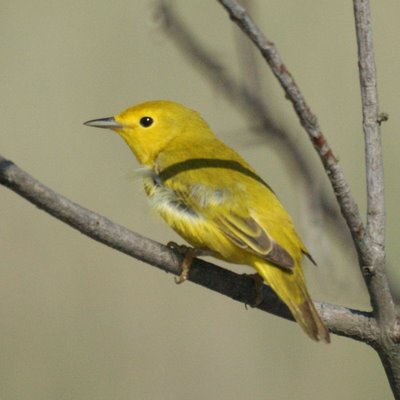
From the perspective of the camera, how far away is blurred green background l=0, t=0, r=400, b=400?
18.7 feet

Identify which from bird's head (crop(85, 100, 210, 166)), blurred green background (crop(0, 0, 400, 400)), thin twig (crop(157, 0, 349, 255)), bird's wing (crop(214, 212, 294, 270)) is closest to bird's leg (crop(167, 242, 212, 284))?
bird's wing (crop(214, 212, 294, 270))

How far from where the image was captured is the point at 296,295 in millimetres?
3275

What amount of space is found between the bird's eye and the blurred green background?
1.60ft

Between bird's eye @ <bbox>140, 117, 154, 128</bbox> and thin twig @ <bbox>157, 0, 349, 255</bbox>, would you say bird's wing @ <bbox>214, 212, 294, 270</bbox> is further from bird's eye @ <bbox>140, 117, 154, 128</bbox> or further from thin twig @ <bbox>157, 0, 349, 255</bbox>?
bird's eye @ <bbox>140, 117, 154, 128</bbox>

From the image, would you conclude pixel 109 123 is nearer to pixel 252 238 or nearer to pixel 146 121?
pixel 146 121

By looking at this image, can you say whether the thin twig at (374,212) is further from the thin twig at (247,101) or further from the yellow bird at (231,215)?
the yellow bird at (231,215)

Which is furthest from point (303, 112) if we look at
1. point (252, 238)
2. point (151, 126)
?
point (151, 126)

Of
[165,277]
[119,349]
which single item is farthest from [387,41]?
[119,349]

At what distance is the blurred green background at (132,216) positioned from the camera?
5703 mm

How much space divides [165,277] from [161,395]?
2.90ft

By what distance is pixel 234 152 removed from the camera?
437 cm

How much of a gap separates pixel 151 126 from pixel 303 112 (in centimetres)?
257

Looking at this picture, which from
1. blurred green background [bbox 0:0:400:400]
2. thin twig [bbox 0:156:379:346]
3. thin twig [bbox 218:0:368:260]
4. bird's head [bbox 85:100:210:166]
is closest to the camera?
thin twig [bbox 218:0:368:260]

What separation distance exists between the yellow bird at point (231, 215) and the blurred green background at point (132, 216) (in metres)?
1.09
